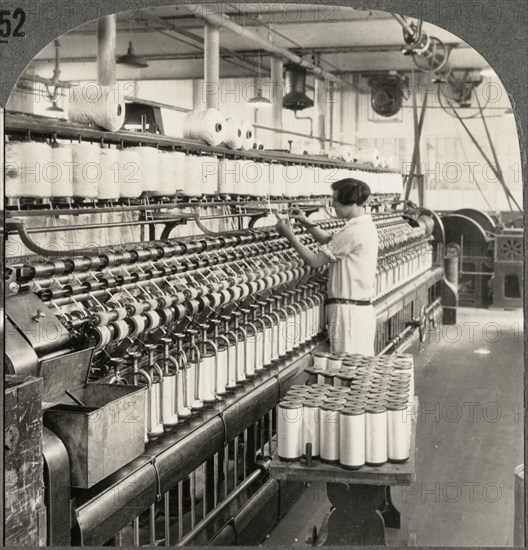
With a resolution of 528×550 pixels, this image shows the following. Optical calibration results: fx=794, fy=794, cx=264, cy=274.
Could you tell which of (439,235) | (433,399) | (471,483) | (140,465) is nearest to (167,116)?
(439,235)

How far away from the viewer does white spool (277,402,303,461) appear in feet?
9.78

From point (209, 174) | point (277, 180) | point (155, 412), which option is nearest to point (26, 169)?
point (155, 412)

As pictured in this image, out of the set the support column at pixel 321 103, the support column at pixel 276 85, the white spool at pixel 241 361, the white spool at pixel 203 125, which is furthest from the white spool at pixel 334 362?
the support column at pixel 321 103

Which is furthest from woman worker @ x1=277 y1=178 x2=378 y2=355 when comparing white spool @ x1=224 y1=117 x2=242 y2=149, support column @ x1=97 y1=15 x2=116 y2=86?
support column @ x1=97 y1=15 x2=116 y2=86

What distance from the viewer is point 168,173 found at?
3.83 meters

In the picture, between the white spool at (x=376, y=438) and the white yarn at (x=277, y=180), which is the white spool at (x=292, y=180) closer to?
the white yarn at (x=277, y=180)

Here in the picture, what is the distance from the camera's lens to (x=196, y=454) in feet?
10.1

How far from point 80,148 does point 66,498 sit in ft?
4.65

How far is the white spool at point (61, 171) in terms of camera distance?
300 cm

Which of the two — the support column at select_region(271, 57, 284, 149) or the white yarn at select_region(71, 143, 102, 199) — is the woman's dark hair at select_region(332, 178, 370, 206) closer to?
the white yarn at select_region(71, 143, 102, 199)

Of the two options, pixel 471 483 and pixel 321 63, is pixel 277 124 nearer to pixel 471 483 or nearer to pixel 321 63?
pixel 321 63

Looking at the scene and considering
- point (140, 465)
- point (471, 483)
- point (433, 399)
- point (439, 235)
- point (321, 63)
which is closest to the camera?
point (140, 465)

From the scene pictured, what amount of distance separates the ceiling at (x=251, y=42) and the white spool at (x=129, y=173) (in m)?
4.52

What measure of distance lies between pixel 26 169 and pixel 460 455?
3.33 m
